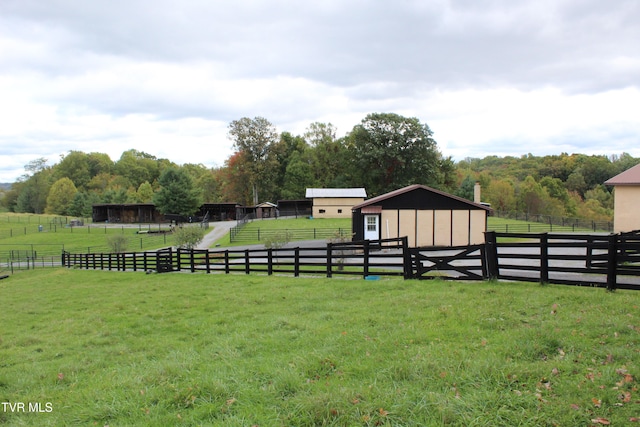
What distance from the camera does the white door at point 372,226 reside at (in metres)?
26.8

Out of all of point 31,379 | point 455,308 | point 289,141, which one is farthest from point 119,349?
point 289,141

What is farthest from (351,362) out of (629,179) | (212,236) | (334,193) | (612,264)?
(334,193)

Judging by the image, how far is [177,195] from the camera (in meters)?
58.4

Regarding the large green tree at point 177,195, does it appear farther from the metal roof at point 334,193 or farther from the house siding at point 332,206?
the house siding at point 332,206

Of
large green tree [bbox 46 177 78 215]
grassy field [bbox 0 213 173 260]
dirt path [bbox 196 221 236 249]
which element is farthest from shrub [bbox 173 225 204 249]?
large green tree [bbox 46 177 78 215]

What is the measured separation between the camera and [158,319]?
8062mm

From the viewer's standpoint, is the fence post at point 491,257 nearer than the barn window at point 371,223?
Yes

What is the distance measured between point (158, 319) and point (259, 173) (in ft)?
214

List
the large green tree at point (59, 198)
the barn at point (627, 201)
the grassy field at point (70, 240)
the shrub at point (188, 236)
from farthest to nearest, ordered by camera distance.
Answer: the large green tree at point (59, 198), the grassy field at point (70, 240), the shrub at point (188, 236), the barn at point (627, 201)

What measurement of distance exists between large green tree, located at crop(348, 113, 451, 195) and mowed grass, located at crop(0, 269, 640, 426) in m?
57.7

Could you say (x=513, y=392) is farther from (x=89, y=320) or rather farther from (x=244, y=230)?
(x=244, y=230)

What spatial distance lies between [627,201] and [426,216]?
1053cm

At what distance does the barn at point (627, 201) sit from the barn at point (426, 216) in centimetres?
757

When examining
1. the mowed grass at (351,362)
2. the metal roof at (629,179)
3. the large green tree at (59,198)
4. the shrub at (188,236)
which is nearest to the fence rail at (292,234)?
the shrub at (188,236)
